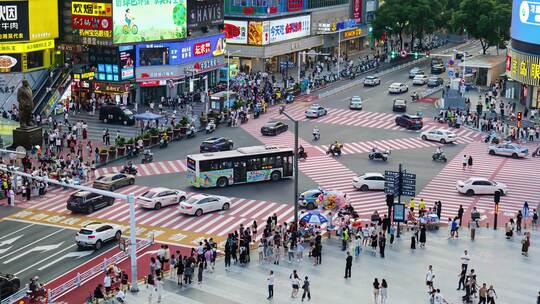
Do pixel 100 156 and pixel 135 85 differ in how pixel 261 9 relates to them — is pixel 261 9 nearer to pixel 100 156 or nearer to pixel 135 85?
pixel 135 85

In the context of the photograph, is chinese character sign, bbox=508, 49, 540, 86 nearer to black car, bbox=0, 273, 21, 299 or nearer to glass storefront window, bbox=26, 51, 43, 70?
glass storefront window, bbox=26, 51, 43, 70

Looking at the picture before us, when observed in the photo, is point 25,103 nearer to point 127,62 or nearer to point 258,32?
point 127,62

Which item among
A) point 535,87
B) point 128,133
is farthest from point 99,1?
point 535,87

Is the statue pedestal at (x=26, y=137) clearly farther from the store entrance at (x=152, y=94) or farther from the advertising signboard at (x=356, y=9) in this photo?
the advertising signboard at (x=356, y=9)

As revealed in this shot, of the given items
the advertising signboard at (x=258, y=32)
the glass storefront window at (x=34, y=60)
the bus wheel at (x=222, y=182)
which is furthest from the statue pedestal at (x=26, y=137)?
the advertising signboard at (x=258, y=32)

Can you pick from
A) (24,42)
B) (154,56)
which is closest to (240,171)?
(24,42)
